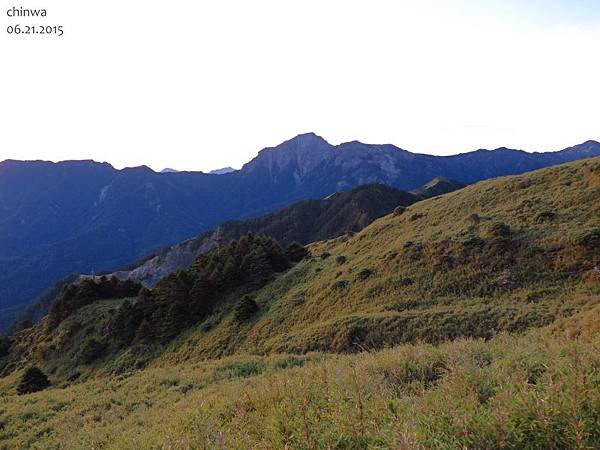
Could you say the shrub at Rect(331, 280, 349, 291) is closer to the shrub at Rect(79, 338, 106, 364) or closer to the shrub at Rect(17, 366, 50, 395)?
the shrub at Rect(17, 366, 50, 395)

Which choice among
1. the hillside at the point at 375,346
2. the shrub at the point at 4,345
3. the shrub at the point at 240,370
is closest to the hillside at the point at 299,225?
the shrub at the point at 4,345

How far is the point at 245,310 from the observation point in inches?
1544

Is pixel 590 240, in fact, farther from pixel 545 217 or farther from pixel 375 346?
pixel 375 346

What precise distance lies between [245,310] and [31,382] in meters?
20.5

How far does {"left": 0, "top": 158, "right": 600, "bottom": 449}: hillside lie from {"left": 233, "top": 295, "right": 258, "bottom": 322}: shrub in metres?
0.14

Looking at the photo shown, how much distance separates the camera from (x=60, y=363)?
1886 inches

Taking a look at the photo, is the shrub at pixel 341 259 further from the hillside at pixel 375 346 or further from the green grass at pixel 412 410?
the green grass at pixel 412 410

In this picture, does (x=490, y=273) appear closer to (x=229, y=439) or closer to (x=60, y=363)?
(x=229, y=439)

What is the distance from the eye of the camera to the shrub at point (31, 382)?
35709mm

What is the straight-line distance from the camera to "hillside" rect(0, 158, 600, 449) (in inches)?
201

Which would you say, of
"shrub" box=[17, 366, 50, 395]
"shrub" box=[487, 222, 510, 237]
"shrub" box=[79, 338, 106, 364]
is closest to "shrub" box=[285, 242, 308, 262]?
"shrub" box=[79, 338, 106, 364]

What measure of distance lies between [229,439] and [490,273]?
2653 centimetres

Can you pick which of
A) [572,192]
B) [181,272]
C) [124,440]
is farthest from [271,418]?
[181,272]

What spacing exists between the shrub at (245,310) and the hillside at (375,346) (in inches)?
5.7
